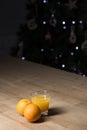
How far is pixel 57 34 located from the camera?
3836mm

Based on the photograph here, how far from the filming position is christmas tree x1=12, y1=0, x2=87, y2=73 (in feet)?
12.0

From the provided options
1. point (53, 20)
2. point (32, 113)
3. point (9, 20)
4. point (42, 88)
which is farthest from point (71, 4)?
point (32, 113)

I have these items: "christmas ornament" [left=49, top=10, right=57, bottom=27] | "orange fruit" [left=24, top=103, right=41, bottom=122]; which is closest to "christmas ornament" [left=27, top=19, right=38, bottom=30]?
"christmas ornament" [left=49, top=10, right=57, bottom=27]

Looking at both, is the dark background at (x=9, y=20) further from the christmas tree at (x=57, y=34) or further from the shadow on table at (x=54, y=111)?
the shadow on table at (x=54, y=111)

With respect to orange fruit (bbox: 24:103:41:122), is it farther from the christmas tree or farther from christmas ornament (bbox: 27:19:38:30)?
christmas ornament (bbox: 27:19:38:30)

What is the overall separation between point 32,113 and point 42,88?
588 millimetres

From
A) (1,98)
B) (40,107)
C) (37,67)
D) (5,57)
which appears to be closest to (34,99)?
(40,107)

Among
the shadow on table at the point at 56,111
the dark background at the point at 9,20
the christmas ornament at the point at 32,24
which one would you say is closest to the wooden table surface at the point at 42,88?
the shadow on table at the point at 56,111

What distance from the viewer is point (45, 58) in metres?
3.88

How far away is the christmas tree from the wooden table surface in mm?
864

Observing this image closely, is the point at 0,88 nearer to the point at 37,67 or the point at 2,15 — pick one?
the point at 37,67

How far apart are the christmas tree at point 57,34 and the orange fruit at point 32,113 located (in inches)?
79.5

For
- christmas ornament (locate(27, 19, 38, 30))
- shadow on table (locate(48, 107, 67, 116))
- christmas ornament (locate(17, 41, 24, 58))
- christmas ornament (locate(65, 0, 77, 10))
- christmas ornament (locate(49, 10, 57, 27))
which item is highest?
christmas ornament (locate(65, 0, 77, 10))

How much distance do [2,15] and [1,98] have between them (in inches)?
103
